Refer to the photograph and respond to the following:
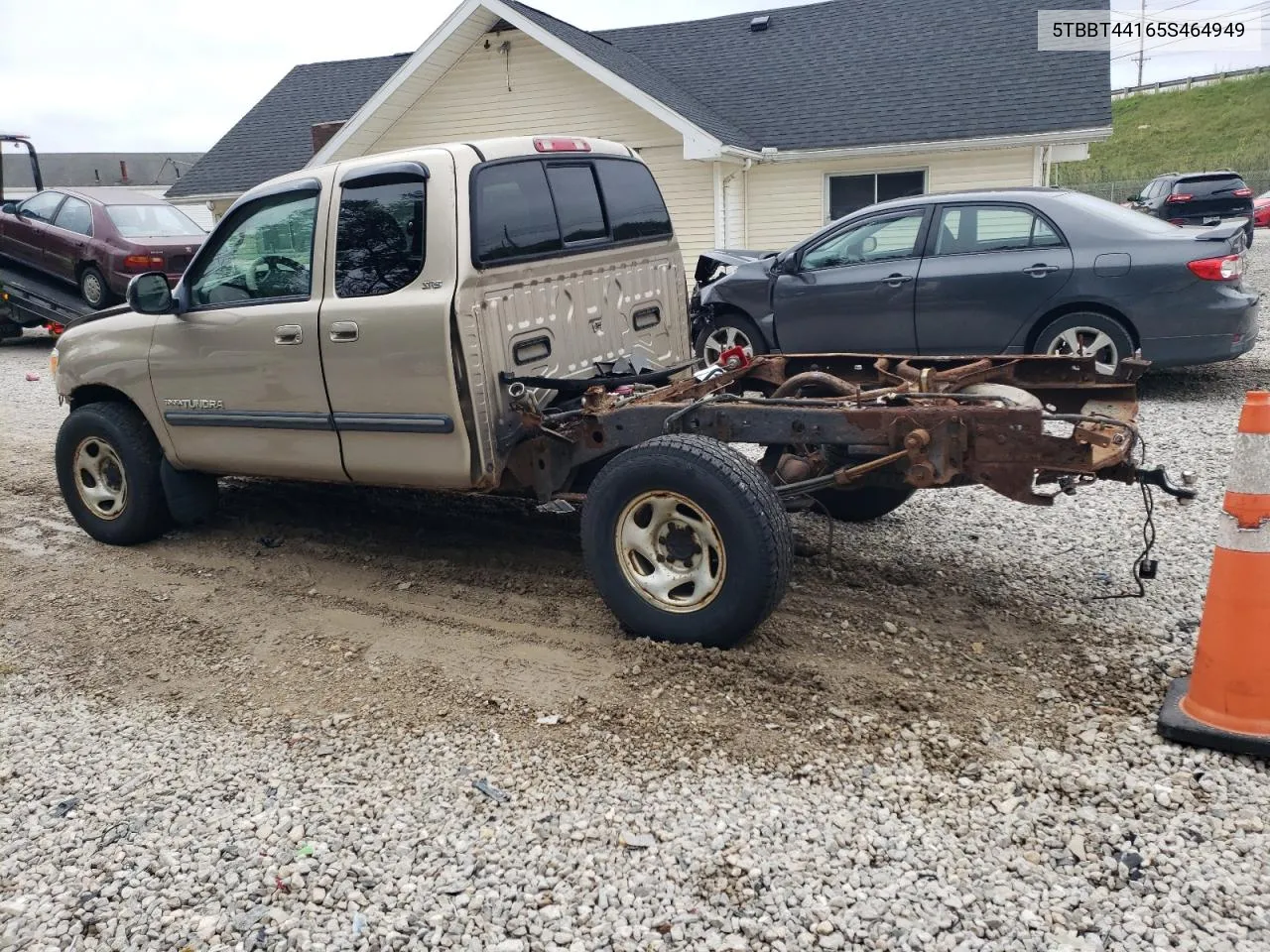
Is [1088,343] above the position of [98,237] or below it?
below

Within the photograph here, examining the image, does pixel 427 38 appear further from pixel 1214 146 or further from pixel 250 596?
pixel 1214 146

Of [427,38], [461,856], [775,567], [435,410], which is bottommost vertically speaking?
[461,856]

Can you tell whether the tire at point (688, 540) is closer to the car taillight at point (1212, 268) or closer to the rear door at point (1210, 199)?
the car taillight at point (1212, 268)

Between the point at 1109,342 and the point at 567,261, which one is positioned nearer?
the point at 567,261

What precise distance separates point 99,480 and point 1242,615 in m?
5.73

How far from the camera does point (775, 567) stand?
3807 millimetres

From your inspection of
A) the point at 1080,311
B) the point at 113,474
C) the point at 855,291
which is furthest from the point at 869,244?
the point at 113,474

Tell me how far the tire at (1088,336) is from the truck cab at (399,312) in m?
3.78

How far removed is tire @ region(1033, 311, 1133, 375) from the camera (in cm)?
791

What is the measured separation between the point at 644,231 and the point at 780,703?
2.84 m

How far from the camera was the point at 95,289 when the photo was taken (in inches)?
542

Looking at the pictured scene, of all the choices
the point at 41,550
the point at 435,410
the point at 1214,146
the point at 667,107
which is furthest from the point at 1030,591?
the point at 1214,146

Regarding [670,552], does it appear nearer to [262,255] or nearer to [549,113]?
[262,255]

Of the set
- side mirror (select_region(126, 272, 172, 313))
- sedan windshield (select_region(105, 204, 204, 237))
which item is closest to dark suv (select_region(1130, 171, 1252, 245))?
sedan windshield (select_region(105, 204, 204, 237))
